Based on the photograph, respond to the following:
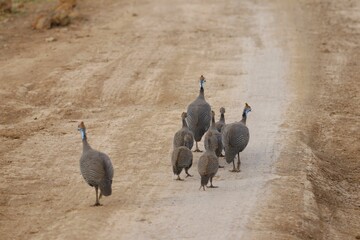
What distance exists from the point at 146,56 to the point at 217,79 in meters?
2.80

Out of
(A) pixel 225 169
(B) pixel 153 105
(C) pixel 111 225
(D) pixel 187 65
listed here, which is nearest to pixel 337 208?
(A) pixel 225 169

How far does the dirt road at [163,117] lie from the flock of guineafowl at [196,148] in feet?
0.91

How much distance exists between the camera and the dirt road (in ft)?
39.0

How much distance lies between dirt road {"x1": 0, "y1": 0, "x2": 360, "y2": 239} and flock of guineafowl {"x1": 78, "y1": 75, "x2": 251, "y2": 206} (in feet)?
0.91

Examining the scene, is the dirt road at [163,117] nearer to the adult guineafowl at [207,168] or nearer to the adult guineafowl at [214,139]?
the adult guineafowl at [207,168]

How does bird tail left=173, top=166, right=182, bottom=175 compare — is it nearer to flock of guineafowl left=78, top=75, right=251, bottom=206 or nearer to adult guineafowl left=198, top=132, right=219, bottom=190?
flock of guineafowl left=78, top=75, right=251, bottom=206

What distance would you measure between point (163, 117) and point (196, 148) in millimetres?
2296

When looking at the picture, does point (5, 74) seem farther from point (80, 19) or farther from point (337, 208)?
point (337, 208)

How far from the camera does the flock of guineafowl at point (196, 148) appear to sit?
39.8ft

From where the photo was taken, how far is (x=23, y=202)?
41.9 ft

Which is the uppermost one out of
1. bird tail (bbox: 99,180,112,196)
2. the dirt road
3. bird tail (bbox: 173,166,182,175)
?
bird tail (bbox: 99,180,112,196)

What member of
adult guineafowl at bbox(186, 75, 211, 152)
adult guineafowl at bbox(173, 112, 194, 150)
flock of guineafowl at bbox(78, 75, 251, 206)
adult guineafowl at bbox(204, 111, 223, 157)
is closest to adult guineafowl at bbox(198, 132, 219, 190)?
flock of guineafowl at bbox(78, 75, 251, 206)

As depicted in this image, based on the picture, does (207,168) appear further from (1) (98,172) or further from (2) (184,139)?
(1) (98,172)

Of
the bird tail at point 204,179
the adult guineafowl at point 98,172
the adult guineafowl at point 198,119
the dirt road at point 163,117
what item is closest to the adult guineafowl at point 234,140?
the dirt road at point 163,117
